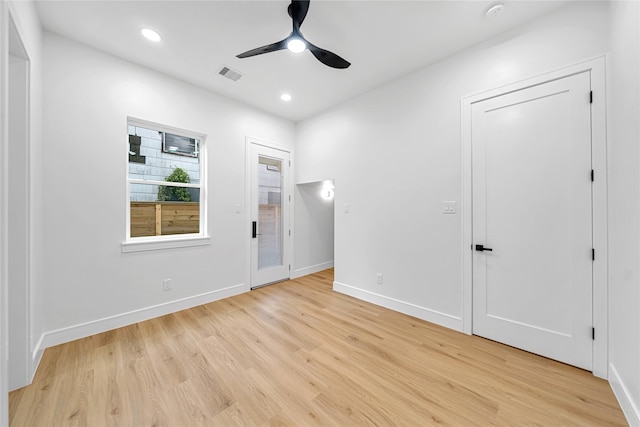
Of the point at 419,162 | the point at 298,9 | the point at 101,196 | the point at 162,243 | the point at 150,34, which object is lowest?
the point at 162,243

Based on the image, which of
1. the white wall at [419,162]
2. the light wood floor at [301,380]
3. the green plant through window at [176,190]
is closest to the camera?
the light wood floor at [301,380]

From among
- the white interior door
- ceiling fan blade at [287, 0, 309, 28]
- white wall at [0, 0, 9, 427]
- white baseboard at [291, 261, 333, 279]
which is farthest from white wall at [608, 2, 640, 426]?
white baseboard at [291, 261, 333, 279]

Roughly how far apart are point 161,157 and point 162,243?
3.65 feet

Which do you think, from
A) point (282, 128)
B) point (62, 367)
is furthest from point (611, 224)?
point (62, 367)

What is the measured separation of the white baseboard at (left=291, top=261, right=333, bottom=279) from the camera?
4.44 metres

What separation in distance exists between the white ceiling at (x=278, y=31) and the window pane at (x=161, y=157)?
80 cm

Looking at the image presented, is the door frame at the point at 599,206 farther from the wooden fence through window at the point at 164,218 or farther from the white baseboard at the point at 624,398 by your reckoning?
the wooden fence through window at the point at 164,218

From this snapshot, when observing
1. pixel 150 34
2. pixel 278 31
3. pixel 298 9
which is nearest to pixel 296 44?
pixel 298 9

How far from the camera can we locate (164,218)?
121 inches

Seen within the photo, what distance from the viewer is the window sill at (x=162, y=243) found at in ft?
8.75

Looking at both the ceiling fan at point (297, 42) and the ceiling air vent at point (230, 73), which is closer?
the ceiling fan at point (297, 42)

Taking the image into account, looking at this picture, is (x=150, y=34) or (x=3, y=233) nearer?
(x=3, y=233)

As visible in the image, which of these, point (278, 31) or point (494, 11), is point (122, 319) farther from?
point (494, 11)

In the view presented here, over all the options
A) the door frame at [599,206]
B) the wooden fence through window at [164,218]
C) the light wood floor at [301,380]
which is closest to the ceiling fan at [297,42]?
the door frame at [599,206]
